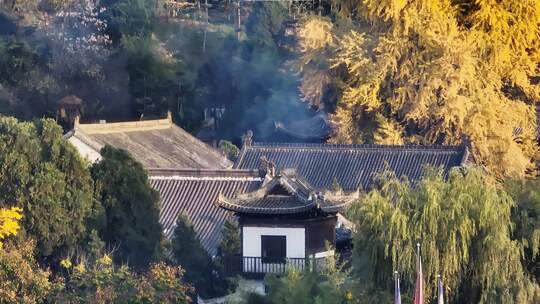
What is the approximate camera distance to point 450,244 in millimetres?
22656

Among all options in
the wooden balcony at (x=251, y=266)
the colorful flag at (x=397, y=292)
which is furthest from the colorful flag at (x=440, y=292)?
the wooden balcony at (x=251, y=266)

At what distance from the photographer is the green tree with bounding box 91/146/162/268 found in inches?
1019

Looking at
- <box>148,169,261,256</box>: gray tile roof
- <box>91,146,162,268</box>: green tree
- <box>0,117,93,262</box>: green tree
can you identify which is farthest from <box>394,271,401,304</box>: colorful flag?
<box>148,169,261,256</box>: gray tile roof

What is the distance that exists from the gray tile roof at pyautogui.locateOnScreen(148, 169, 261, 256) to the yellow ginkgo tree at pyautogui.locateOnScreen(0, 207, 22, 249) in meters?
5.01

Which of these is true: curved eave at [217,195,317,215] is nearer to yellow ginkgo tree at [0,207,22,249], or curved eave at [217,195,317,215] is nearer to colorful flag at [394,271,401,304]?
yellow ginkgo tree at [0,207,22,249]

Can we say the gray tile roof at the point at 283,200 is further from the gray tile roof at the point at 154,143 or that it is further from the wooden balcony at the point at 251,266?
the gray tile roof at the point at 154,143

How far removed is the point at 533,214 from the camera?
2334 centimetres

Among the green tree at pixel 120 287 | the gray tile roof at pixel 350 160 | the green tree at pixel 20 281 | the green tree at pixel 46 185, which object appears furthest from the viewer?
the gray tile roof at pixel 350 160

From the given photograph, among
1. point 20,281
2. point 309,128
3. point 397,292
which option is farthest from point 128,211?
point 309,128

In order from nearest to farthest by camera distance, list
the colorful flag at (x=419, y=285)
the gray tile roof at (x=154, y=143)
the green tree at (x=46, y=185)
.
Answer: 1. the colorful flag at (x=419, y=285)
2. the green tree at (x=46, y=185)
3. the gray tile roof at (x=154, y=143)

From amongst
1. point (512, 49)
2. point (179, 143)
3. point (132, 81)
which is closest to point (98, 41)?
point (132, 81)

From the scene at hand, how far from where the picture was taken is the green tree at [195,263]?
84.9ft

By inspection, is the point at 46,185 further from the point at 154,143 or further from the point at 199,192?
the point at 154,143

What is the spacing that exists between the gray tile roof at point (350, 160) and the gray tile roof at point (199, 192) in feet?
6.76
